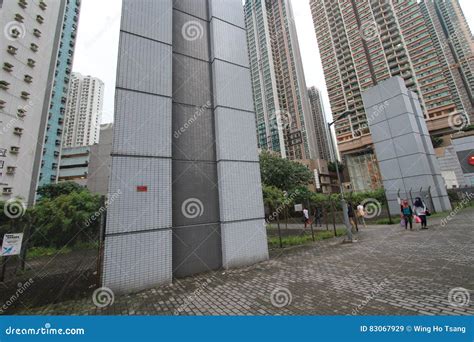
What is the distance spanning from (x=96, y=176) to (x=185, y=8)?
52.1m

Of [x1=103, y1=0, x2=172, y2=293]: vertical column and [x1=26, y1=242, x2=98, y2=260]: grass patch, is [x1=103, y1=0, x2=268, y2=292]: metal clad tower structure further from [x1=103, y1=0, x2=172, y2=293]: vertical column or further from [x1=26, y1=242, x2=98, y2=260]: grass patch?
[x1=26, y1=242, x2=98, y2=260]: grass patch

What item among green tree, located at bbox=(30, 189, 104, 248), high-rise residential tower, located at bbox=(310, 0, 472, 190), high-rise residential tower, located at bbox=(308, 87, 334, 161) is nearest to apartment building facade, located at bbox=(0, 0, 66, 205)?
green tree, located at bbox=(30, 189, 104, 248)

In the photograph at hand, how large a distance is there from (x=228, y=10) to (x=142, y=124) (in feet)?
22.1

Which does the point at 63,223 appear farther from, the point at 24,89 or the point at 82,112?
the point at 82,112

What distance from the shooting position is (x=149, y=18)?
6.90 meters

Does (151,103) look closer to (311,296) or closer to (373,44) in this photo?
(311,296)

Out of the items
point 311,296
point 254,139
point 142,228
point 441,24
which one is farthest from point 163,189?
point 441,24

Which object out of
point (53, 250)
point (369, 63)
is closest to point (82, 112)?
point (53, 250)

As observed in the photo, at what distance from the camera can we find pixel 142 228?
17.5ft

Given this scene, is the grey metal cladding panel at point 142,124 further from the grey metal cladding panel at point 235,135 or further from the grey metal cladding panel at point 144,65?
the grey metal cladding panel at point 235,135

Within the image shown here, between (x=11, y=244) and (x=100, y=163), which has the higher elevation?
(x=100, y=163)

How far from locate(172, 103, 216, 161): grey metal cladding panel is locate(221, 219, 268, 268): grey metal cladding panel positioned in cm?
251

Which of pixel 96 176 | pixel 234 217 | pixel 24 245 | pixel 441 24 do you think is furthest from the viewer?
pixel 441 24

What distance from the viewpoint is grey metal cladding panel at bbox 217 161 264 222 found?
686 cm
